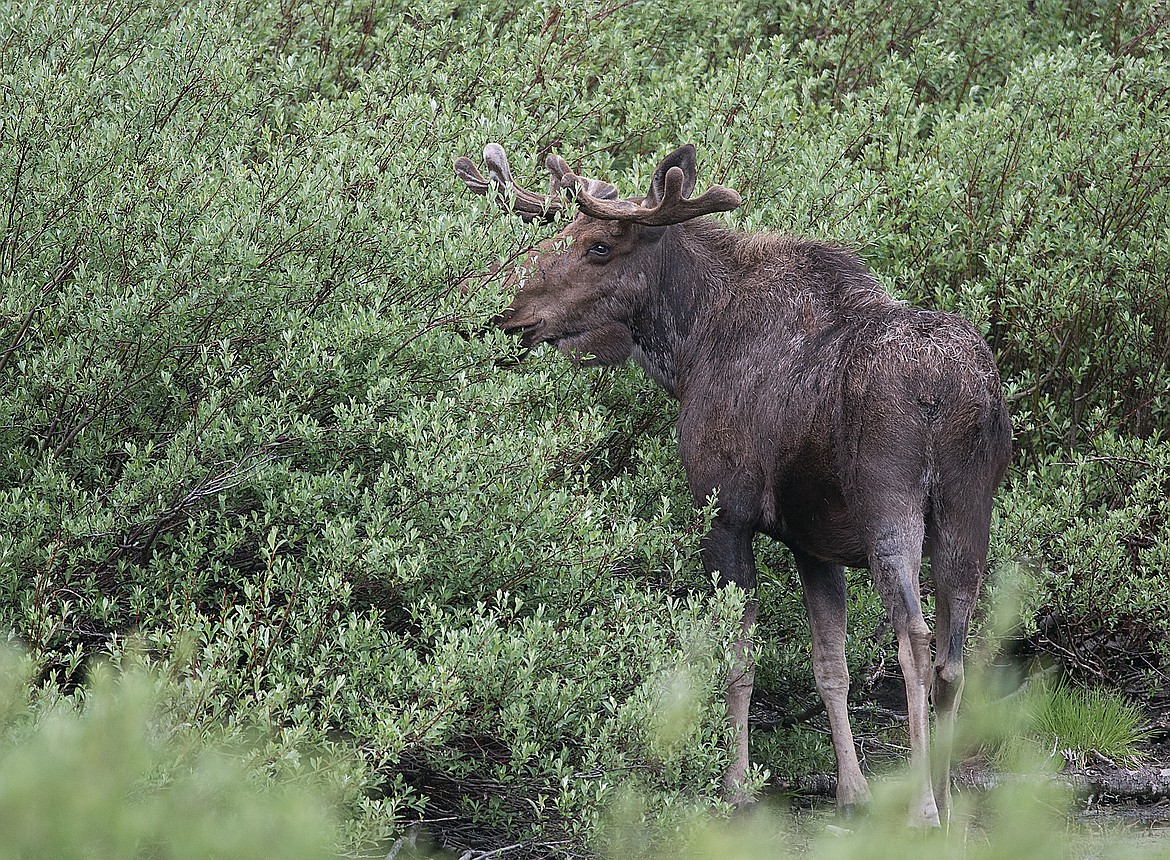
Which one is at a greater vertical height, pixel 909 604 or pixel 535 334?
pixel 535 334

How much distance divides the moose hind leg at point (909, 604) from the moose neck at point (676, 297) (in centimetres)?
137

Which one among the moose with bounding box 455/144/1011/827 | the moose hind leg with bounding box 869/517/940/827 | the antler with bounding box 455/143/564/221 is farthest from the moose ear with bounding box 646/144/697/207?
the moose hind leg with bounding box 869/517/940/827

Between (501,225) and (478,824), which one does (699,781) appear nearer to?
(478,824)

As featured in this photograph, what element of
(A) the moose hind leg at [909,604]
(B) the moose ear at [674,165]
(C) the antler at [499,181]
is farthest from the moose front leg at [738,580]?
(C) the antler at [499,181]

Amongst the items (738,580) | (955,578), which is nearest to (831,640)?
(738,580)

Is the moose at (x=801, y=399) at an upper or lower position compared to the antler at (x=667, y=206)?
lower

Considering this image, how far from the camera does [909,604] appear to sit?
434 centimetres

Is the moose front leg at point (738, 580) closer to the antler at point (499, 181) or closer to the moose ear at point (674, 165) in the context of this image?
the moose ear at point (674, 165)

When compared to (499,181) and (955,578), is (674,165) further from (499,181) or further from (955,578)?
(955,578)

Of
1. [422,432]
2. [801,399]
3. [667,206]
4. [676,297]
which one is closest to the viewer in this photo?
[422,432]

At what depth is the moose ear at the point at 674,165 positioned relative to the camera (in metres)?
5.28

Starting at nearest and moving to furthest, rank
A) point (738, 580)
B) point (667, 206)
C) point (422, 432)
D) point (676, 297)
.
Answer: point (422, 432), point (738, 580), point (667, 206), point (676, 297)

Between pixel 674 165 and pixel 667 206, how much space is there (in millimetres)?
210

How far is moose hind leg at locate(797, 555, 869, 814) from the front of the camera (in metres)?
5.20
